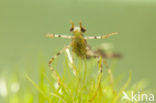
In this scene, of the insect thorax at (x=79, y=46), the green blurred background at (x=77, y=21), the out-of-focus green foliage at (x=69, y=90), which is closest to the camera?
the out-of-focus green foliage at (x=69, y=90)

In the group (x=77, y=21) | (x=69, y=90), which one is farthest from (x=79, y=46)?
(x=77, y=21)

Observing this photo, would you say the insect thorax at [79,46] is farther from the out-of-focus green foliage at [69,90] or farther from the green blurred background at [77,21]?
the green blurred background at [77,21]

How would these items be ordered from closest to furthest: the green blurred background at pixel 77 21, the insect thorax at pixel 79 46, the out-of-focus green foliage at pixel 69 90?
the out-of-focus green foliage at pixel 69 90, the insect thorax at pixel 79 46, the green blurred background at pixel 77 21

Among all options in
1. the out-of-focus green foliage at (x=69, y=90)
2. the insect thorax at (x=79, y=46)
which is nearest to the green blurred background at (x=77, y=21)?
the out-of-focus green foliage at (x=69, y=90)

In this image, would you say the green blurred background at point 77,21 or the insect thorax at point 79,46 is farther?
the green blurred background at point 77,21

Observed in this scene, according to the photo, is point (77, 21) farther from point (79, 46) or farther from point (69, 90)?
point (69, 90)

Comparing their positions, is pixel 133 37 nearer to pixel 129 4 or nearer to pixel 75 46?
pixel 129 4

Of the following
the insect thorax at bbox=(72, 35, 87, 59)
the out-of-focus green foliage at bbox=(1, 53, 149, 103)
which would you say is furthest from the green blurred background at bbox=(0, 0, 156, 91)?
the insect thorax at bbox=(72, 35, 87, 59)
